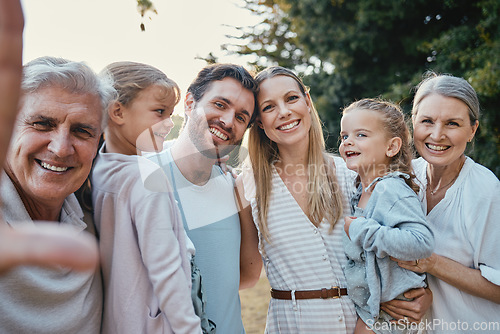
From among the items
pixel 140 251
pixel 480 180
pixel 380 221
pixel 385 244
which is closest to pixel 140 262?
pixel 140 251

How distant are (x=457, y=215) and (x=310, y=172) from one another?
1039 millimetres

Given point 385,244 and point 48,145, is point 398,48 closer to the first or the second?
point 385,244

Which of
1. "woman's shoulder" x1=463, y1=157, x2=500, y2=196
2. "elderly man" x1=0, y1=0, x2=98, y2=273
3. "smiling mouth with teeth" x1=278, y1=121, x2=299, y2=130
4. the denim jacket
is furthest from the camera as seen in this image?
"smiling mouth with teeth" x1=278, y1=121, x2=299, y2=130

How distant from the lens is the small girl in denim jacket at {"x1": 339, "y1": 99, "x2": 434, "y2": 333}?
2152mm

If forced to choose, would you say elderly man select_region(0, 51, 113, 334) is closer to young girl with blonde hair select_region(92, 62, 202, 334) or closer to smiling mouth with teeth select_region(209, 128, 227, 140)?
young girl with blonde hair select_region(92, 62, 202, 334)

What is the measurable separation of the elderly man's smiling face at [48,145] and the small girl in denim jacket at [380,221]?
1605mm

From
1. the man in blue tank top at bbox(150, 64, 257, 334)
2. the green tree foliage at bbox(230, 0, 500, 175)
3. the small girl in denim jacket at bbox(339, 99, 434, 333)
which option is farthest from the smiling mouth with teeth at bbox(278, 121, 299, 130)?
the green tree foliage at bbox(230, 0, 500, 175)

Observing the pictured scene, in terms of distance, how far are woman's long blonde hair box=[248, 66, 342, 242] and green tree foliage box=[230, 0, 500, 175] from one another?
548 cm

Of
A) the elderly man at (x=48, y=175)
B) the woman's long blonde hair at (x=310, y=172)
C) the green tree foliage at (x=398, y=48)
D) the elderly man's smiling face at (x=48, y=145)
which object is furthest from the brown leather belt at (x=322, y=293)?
the green tree foliage at (x=398, y=48)

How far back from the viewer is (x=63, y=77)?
4.97 ft

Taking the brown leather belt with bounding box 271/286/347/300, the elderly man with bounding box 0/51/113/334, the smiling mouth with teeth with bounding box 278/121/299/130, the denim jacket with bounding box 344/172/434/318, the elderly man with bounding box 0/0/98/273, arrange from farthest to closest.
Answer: the smiling mouth with teeth with bounding box 278/121/299/130 → the brown leather belt with bounding box 271/286/347/300 → the denim jacket with bounding box 344/172/434/318 → the elderly man with bounding box 0/51/113/334 → the elderly man with bounding box 0/0/98/273

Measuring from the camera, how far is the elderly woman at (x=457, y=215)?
221 centimetres

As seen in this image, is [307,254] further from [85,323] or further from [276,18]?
[276,18]

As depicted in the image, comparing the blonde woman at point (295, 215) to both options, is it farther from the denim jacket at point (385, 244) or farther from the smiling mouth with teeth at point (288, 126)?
the denim jacket at point (385, 244)
